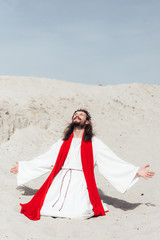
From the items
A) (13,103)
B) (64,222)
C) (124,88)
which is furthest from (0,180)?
(124,88)

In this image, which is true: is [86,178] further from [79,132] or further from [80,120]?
[80,120]

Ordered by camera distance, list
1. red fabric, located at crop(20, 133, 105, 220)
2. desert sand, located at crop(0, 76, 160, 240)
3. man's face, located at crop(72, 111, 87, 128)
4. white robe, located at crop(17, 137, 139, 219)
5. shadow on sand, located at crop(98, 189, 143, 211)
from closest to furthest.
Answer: desert sand, located at crop(0, 76, 160, 240), white robe, located at crop(17, 137, 139, 219), red fabric, located at crop(20, 133, 105, 220), man's face, located at crop(72, 111, 87, 128), shadow on sand, located at crop(98, 189, 143, 211)

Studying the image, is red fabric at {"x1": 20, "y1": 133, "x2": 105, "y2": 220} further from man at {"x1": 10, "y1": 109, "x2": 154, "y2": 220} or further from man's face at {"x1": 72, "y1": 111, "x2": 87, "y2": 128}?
man's face at {"x1": 72, "y1": 111, "x2": 87, "y2": 128}

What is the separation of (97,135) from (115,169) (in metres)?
8.61

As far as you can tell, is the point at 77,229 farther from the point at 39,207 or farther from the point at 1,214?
the point at 1,214

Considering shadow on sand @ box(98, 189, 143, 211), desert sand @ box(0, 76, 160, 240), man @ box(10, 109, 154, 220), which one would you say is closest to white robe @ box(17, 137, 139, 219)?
man @ box(10, 109, 154, 220)

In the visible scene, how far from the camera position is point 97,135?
13.8m

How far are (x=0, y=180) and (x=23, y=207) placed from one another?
201 cm

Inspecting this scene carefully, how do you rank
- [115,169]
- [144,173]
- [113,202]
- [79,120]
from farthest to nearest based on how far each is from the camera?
[113,202] → [79,120] → [115,169] → [144,173]

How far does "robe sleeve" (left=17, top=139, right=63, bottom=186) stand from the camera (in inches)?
215

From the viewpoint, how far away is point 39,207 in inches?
195

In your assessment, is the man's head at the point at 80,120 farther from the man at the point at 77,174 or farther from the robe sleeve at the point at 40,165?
the robe sleeve at the point at 40,165

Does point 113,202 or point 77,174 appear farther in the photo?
point 113,202

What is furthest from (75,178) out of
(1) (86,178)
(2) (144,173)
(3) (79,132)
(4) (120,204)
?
(4) (120,204)
